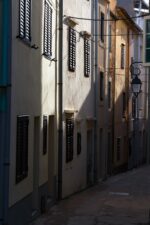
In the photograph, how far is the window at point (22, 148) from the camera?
11.7 meters

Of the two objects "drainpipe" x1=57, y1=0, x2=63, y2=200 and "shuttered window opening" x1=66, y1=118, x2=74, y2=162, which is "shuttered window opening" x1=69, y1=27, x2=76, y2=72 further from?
"shuttered window opening" x1=66, y1=118, x2=74, y2=162

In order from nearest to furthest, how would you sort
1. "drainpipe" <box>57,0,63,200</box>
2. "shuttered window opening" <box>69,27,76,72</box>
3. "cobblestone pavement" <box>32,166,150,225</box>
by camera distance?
"cobblestone pavement" <box>32,166,150,225</box> < "drainpipe" <box>57,0,63,200</box> < "shuttered window opening" <box>69,27,76,72</box>

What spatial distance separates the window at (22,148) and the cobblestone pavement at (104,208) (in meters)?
1.70

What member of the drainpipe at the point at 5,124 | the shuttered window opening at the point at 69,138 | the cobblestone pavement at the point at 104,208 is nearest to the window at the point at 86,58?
the shuttered window opening at the point at 69,138

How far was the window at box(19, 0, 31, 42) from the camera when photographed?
38.8 ft

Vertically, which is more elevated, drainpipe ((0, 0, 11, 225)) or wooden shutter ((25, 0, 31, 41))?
wooden shutter ((25, 0, 31, 41))

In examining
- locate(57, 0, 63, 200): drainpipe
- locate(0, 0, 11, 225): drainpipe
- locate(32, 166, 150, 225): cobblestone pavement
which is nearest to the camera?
locate(0, 0, 11, 225): drainpipe

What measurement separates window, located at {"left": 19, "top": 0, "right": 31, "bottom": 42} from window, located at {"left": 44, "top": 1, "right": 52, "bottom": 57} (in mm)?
2210

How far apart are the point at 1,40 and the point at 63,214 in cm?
581

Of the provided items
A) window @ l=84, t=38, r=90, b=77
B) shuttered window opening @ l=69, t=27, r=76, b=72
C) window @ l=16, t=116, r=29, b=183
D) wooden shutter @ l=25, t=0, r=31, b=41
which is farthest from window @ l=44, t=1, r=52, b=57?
window @ l=84, t=38, r=90, b=77

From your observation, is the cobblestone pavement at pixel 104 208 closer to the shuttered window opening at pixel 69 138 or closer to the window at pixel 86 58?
the shuttered window opening at pixel 69 138

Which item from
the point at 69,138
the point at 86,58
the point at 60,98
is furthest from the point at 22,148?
the point at 86,58

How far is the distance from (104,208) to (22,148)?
4.87 metres

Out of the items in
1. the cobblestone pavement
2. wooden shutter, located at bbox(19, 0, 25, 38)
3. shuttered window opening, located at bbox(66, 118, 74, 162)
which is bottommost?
the cobblestone pavement
